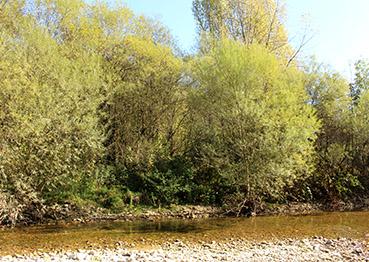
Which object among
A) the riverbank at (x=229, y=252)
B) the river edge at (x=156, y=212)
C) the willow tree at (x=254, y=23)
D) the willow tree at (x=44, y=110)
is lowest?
the riverbank at (x=229, y=252)

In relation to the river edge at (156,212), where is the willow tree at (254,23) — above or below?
above

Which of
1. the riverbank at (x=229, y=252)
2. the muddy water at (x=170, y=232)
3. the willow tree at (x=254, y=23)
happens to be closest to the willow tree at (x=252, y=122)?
the muddy water at (x=170, y=232)

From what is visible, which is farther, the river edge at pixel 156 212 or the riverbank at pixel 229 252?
the river edge at pixel 156 212

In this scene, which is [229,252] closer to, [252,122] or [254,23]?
[252,122]

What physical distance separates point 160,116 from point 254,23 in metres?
11.2

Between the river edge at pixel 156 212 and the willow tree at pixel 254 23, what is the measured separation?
1339 cm

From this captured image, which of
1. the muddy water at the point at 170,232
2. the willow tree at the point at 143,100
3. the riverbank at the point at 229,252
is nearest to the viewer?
the riverbank at the point at 229,252

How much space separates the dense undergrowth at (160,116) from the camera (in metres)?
19.9

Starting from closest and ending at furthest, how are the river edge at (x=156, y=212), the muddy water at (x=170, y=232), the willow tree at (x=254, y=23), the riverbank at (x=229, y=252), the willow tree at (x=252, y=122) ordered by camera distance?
the riverbank at (x=229, y=252) < the muddy water at (x=170, y=232) < the river edge at (x=156, y=212) < the willow tree at (x=252, y=122) < the willow tree at (x=254, y=23)

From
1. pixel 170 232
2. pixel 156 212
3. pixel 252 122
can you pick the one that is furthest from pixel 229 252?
pixel 252 122

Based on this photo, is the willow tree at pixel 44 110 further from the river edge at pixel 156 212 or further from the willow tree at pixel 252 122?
the willow tree at pixel 252 122

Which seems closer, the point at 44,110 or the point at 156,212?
the point at 44,110

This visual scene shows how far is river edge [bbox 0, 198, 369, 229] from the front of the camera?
21109 millimetres

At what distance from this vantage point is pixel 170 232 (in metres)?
18.6
